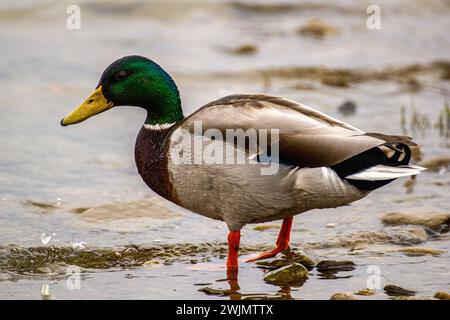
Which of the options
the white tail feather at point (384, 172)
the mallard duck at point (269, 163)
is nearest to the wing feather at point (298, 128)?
the mallard duck at point (269, 163)

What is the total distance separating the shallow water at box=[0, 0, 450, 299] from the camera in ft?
18.4

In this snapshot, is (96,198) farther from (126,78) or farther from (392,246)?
(392,246)

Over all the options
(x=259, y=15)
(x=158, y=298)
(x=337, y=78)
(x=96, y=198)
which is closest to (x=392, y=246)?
(x=158, y=298)

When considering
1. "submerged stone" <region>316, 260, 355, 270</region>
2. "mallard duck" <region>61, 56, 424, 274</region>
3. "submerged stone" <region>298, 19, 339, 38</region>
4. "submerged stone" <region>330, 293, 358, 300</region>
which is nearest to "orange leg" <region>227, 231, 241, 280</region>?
"mallard duck" <region>61, 56, 424, 274</region>

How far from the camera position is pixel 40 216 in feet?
22.1

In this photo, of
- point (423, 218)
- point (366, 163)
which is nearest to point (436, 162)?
point (423, 218)

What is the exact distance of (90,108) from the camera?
5926 mm

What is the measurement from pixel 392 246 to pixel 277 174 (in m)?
1.13

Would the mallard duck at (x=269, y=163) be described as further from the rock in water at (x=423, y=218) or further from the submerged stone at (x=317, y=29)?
the submerged stone at (x=317, y=29)

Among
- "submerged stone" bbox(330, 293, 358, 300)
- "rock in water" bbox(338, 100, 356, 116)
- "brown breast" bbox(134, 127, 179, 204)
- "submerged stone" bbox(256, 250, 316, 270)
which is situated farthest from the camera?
"rock in water" bbox(338, 100, 356, 116)

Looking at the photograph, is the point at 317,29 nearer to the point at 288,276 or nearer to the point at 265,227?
the point at 265,227

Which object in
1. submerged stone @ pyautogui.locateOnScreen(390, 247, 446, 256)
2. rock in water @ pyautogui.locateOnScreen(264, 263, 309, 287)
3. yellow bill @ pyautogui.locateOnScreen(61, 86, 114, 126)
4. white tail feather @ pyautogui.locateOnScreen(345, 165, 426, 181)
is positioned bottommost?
rock in water @ pyautogui.locateOnScreen(264, 263, 309, 287)

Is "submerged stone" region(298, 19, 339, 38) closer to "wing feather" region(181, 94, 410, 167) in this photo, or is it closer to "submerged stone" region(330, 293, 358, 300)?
"wing feather" region(181, 94, 410, 167)

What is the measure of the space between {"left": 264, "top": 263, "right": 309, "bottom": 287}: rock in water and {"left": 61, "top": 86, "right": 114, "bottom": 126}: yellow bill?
4.81 ft
